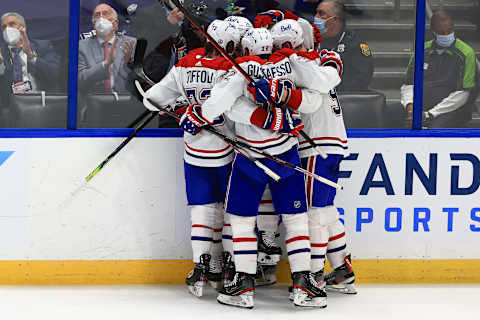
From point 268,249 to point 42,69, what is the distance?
1.50 metres

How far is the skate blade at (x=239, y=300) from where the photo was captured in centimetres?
398

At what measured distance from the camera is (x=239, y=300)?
3.99 m

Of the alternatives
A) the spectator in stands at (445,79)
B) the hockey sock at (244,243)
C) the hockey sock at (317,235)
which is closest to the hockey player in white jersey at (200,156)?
the hockey sock at (244,243)

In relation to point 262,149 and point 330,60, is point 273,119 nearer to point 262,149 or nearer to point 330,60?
point 262,149

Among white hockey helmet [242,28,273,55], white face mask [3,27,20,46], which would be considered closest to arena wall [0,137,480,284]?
white face mask [3,27,20,46]

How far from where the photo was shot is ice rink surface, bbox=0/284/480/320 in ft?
12.7

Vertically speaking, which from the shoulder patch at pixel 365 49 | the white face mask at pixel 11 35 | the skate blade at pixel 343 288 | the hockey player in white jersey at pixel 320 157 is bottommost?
the skate blade at pixel 343 288

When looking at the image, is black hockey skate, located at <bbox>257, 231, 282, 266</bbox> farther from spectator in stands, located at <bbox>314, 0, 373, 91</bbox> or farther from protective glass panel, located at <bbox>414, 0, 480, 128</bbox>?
protective glass panel, located at <bbox>414, 0, 480, 128</bbox>

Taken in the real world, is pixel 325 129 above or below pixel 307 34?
below

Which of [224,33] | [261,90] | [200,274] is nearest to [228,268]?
[200,274]

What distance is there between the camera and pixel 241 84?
3.82 m

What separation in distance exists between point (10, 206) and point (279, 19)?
165 centimetres

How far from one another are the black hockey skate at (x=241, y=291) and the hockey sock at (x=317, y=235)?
330 millimetres

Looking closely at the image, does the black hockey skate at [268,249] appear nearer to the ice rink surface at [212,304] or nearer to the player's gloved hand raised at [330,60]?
the ice rink surface at [212,304]
